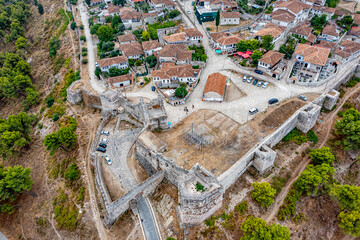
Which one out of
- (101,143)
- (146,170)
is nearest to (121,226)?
(146,170)

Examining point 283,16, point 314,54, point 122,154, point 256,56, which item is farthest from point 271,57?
point 122,154

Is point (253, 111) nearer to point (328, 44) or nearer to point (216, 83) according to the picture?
point (216, 83)

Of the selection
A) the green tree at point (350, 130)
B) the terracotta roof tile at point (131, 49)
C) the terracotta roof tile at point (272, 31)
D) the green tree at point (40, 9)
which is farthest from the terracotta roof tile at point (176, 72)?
the green tree at point (40, 9)

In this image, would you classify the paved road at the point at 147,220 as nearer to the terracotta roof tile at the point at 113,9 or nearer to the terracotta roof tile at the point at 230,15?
the terracotta roof tile at the point at 230,15

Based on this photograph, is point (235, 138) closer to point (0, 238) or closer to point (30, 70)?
point (0, 238)

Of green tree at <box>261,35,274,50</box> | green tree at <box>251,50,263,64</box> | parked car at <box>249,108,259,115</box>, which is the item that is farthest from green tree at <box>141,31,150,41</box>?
parked car at <box>249,108,259,115</box>

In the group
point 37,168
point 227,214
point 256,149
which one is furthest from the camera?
point 37,168
